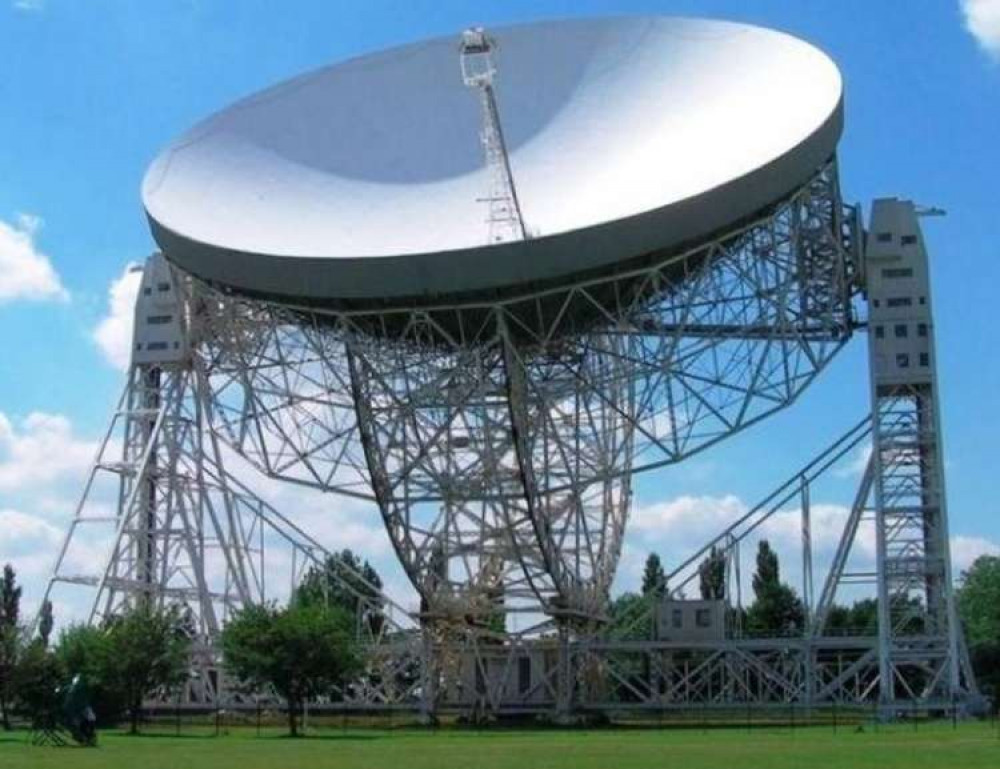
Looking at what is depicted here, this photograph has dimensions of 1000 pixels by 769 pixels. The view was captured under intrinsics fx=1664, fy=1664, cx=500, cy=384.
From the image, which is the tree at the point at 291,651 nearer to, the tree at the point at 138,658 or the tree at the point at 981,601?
the tree at the point at 138,658

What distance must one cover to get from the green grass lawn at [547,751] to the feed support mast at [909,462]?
19.5 ft

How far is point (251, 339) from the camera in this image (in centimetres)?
4962

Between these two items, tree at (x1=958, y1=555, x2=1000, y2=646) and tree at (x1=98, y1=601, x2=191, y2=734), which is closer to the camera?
tree at (x1=98, y1=601, x2=191, y2=734)

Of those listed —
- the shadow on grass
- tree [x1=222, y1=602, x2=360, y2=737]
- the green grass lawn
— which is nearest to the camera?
the green grass lawn

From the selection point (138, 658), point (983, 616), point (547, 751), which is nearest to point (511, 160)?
point (138, 658)

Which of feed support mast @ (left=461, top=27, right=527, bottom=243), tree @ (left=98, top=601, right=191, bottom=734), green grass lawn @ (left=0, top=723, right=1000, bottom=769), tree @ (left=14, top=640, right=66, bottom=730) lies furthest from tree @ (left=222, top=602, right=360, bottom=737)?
feed support mast @ (left=461, top=27, right=527, bottom=243)

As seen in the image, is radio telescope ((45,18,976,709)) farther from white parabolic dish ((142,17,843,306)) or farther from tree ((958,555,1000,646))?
tree ((958,555,1000,646))

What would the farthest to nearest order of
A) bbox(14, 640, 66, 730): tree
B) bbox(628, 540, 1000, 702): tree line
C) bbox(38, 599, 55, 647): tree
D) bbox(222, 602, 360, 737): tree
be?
bbox(628, 540, 1000, 702): tree line → bbox(38, 599, 55, 647): tree → bbox(222, 602, 360, 737): tree → bbox(14, 640, 66, 730): tree

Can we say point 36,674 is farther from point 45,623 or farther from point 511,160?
point 511,160

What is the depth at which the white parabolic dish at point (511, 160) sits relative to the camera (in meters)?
42.4

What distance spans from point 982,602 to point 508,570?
4777cm

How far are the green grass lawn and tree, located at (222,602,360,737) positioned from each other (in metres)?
4.80

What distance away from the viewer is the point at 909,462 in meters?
52.6

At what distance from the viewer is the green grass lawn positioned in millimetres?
26375
